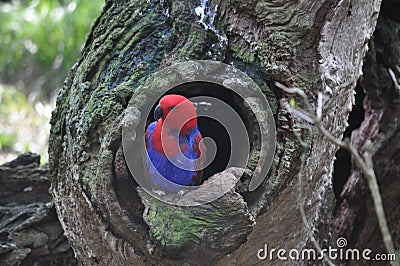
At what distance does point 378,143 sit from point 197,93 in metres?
0.81

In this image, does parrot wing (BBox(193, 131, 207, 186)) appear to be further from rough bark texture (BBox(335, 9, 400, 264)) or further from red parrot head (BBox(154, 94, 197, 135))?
rough bark texture (BBox(335, 9, 400, 264))

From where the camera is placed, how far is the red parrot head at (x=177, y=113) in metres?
1.88

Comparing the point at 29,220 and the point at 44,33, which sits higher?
the point at 44,33

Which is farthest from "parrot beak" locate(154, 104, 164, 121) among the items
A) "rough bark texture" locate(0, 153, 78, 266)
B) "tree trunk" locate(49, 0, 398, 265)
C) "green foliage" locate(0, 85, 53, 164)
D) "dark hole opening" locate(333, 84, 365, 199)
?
"green foliage" locate(0, 85, 53, 164)

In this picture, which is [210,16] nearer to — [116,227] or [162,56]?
[162,56]

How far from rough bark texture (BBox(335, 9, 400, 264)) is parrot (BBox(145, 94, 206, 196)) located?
0.66 metres

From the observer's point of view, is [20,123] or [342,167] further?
[20,123]

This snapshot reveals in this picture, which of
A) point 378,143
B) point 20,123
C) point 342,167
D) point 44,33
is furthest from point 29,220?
point 44,33

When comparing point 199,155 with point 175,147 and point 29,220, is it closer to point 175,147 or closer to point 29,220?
point 175,147

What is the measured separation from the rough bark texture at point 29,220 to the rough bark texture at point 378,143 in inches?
43.1

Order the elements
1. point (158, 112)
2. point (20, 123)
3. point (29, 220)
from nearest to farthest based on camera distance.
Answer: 1. point (158, 112)
2. point (29, 220)
3. point (20, 123)

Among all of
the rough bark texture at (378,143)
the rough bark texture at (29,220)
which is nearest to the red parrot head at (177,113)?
the rough bark texture at (29,220)

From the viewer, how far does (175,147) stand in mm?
2053

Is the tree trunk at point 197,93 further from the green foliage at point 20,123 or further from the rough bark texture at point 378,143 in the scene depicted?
the green foliage at point 20,123
